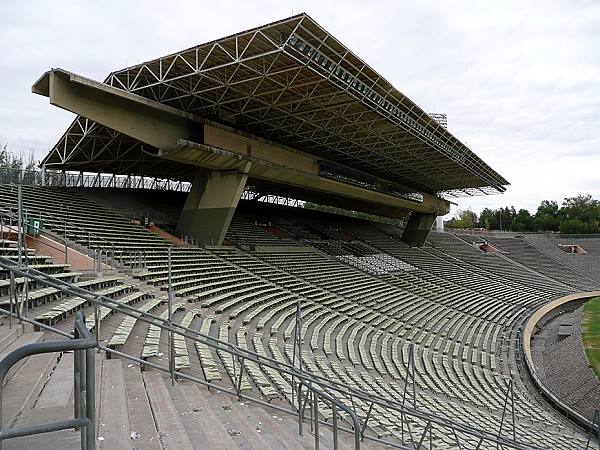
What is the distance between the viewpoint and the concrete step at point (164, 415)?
4.37 m

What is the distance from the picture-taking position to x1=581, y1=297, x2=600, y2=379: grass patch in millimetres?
18922

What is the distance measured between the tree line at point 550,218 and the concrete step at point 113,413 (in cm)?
9015

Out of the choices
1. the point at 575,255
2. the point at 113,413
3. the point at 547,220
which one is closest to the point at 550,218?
the point at 547,220

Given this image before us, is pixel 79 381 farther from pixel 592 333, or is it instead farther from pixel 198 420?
pixel 592 333

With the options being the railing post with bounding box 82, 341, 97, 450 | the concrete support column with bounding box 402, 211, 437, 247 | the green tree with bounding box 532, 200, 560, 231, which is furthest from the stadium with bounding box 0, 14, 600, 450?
the green tree with bounding box 532, 200, 560, 231

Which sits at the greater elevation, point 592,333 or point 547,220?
point 547,220

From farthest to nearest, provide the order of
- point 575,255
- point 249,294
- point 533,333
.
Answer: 1. point 575,255
2. point 533,333
3. point 249,294

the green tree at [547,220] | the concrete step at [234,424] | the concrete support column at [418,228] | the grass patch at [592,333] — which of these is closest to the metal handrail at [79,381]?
the concrete step at [234,424]

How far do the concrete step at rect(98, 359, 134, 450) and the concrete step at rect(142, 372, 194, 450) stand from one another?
0.32m

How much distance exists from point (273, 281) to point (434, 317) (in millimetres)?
8892

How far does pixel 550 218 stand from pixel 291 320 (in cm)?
9631

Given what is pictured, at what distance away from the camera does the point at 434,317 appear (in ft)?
78.9

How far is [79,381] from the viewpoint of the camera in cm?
263

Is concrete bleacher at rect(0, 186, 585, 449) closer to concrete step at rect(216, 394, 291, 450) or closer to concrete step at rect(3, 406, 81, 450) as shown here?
concrete step at rect(216, 394, 291, 450)
